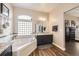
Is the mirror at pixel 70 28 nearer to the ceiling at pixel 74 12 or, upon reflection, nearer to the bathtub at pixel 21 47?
the ceiling at pixel 74 12

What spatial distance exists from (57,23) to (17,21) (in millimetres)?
2228

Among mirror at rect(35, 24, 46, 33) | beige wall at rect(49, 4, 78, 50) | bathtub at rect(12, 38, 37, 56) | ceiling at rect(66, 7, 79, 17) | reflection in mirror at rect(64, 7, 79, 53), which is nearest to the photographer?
bathtub at rect(12, 38, 37, 56)

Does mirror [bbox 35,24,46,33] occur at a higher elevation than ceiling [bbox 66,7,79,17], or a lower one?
lower

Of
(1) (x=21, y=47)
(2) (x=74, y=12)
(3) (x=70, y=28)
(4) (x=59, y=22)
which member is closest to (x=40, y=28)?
(4) (x=59, y=22)

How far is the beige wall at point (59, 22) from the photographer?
4208mm

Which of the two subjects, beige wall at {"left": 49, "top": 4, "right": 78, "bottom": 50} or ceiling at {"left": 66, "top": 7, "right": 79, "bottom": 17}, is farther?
beige wall at {"left": 49, "top": 4, "right": 78, "bottom": 50}

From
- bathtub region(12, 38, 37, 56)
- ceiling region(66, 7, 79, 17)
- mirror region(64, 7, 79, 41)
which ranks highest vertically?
ceiling region(66, 7, 79, 17)

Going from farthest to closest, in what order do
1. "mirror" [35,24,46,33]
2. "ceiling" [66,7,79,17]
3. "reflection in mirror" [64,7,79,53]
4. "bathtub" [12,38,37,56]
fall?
"mirror" [35,24,46,33], "reflection in mirror" [64,7,79,53], "ceiling" [66,7,79,17], "bathtub" [12,38,37,56]

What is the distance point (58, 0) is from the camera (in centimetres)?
126

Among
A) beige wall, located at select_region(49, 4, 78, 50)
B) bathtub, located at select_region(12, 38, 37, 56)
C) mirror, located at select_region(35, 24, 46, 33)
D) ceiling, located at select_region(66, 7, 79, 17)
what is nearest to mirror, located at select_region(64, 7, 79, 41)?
ceiling, located at select_region(66, 7, 79, 17)

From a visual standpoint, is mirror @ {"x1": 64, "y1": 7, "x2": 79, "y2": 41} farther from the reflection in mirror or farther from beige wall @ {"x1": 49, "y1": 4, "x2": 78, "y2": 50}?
beige wall @ {"x1": 49, "y1": 4, "x2": 78, "y2": 50}

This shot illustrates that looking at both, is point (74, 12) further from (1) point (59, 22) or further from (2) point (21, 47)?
(2) point (21, 47)

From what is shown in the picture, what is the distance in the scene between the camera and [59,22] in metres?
4.65

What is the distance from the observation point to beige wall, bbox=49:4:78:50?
4208 mm
